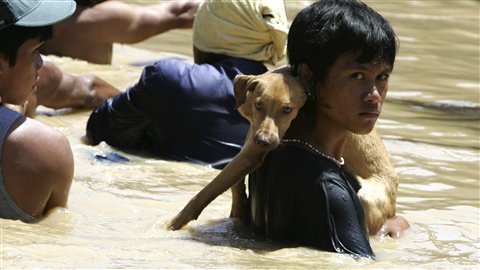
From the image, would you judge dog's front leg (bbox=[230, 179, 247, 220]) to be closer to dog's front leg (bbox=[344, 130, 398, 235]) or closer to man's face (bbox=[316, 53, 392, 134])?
dog's front leg (bbox=[344, 130, 398, 235])

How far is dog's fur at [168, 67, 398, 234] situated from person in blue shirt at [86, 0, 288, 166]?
1.47 metres

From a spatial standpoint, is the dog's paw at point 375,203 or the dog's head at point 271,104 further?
the dog's paw at point 375,203

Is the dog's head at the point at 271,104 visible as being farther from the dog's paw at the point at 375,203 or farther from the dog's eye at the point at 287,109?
the dog's paw at the point at 375,203

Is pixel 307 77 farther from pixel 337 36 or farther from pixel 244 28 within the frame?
pixel 244 28

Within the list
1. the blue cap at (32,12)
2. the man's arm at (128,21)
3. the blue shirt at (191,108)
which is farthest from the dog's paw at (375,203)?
the man's arm at (128,21)

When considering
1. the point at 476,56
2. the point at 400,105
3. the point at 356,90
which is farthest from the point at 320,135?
the point at 476,56

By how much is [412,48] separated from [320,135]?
636 cm

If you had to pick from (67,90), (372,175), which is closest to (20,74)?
(372,175)

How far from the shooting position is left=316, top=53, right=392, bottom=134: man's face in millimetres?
3602

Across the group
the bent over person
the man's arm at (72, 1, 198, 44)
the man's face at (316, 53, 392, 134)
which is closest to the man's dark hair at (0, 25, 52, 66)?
the bent over person

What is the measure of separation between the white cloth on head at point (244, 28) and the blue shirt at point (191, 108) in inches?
2.7

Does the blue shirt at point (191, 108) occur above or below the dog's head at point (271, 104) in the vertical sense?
below

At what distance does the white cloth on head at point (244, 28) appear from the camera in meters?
5.42

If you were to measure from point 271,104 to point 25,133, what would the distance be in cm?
92
